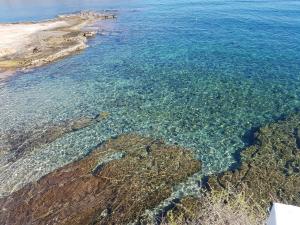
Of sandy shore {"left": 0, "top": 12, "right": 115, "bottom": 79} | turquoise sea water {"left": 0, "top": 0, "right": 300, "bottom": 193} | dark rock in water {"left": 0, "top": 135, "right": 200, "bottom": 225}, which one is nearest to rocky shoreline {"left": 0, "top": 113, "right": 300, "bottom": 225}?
dark rock in water {"left": 0, "top": 135, "right": 200, "bottom": 225}

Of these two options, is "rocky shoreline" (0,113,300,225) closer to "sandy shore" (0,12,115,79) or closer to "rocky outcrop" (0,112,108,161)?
"rocky outcrop" (0,112,108,161)

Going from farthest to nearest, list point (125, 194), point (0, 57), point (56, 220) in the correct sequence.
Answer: point (0, 57)
point (125, 194)
point (56, 220)

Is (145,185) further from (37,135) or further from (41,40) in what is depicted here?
(41,40)

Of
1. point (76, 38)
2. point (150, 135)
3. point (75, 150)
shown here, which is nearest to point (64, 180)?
point (75, 150)

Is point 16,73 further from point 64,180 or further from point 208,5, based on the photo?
point 208,5

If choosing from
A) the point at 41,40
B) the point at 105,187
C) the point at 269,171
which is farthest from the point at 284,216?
the point at 41,40

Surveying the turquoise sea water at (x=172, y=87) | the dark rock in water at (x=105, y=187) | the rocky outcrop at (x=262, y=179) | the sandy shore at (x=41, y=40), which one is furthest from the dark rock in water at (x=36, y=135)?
the sandy shore at (x=41, y=40)

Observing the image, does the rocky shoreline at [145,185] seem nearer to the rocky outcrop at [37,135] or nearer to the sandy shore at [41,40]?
the rocky outcrop at [37,135]
